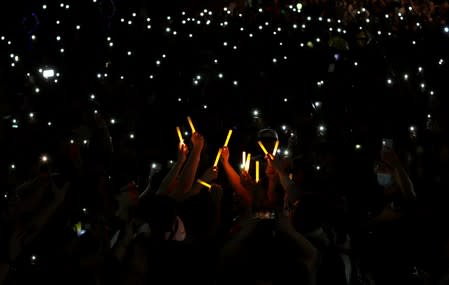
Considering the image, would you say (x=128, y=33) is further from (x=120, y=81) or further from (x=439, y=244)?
(x=439, y=244)

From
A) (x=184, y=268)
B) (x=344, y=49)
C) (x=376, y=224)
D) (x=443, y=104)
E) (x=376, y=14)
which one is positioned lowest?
(x=184, y=268)

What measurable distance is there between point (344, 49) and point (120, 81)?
13.1 feet

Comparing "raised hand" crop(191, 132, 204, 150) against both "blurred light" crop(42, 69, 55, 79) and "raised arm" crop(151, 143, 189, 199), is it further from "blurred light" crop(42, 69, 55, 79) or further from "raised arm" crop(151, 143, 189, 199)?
"blurred light" crop(42, 69, 55, 79)

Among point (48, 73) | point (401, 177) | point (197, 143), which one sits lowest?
point (401, 177)

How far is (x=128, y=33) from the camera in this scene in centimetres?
1298

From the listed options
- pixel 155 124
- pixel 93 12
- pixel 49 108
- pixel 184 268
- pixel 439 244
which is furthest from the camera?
pixel 93 12

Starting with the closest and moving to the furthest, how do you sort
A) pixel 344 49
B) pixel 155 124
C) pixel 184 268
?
pixel 184 268
pixel 155 124
pixel 344 49

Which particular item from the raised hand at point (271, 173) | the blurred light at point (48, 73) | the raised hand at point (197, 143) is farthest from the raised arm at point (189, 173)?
the blurred light at point (48, 73)

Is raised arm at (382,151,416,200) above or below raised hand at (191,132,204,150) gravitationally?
below

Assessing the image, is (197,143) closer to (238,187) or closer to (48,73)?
(238,187)

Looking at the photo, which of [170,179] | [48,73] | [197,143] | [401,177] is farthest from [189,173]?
[48,73]

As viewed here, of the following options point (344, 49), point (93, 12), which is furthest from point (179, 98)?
point (93, 12)

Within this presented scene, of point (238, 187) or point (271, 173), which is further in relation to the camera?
point (271, 173)

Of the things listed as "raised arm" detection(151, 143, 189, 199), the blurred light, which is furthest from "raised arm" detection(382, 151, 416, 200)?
the blurred light
